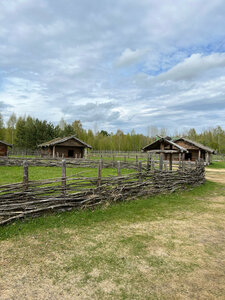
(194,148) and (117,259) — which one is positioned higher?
(194,148)

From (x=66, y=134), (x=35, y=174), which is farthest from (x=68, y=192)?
(x=66, y=134)

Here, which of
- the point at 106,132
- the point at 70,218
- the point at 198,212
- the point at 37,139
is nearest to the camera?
the point at 70,218

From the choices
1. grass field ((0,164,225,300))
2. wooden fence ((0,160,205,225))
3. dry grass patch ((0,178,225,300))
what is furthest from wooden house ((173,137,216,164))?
dry grass patch ((0,178,225,300))

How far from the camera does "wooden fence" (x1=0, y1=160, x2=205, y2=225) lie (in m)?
5.12

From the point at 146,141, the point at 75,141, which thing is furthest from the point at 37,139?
the point at 146,141

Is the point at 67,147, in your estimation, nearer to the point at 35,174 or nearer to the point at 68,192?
the point at 35,174

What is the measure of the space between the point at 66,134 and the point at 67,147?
75.5ft

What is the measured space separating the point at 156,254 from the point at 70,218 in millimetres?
2560

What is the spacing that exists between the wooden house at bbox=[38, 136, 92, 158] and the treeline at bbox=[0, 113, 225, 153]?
3296mm

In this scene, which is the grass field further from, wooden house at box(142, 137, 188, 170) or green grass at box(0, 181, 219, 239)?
wooden house at box(142, 137, 188, 170)

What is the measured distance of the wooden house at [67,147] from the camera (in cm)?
2580

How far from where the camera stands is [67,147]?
2712cm

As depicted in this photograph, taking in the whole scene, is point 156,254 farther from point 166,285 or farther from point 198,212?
point 198,212

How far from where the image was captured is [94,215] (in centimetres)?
574
